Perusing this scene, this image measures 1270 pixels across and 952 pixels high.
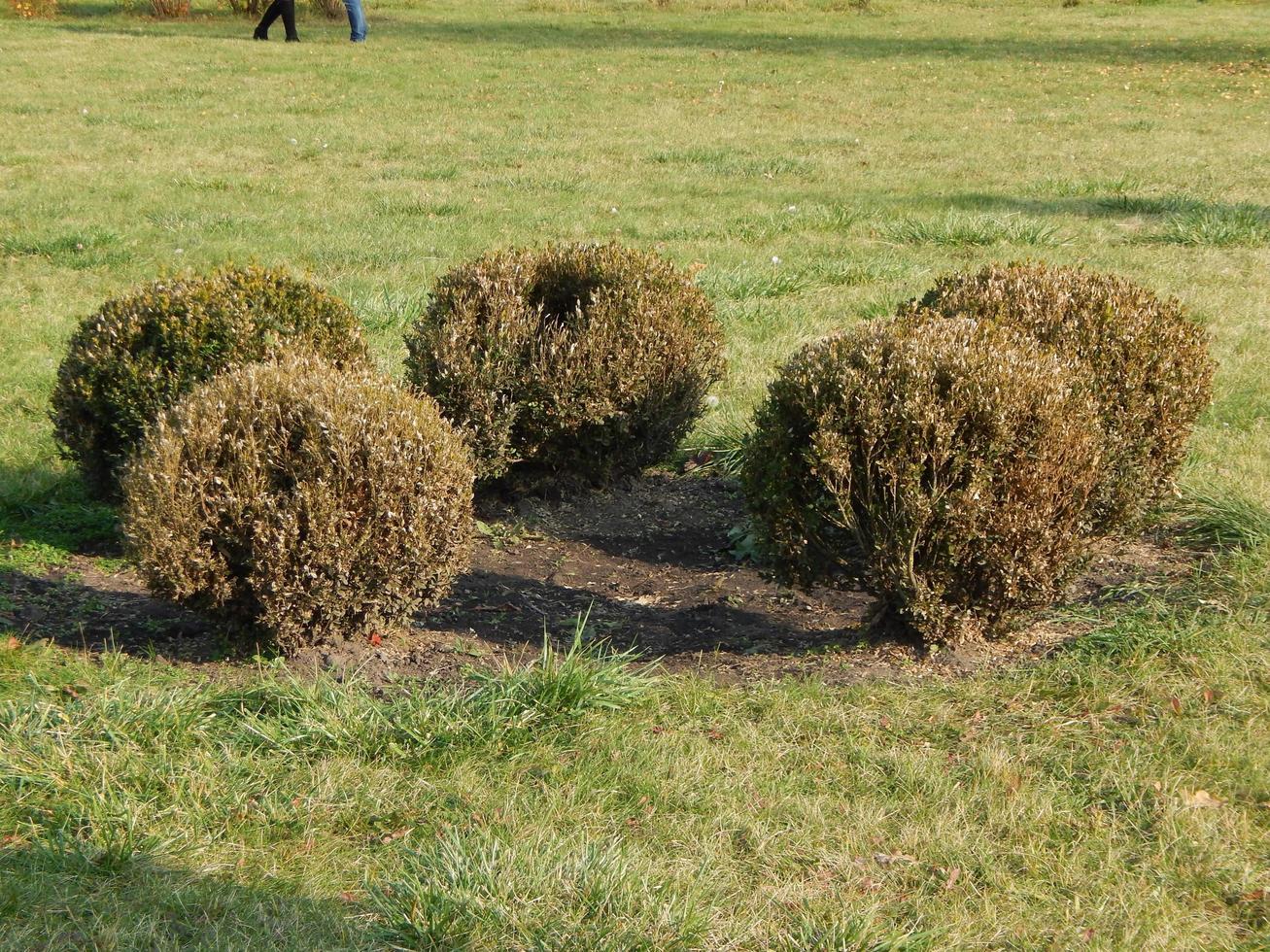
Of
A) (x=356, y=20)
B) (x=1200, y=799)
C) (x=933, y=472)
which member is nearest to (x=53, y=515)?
(x=933, y=472)

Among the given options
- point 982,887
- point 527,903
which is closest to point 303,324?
point 527,903

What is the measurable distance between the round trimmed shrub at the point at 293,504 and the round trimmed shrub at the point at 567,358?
999mm

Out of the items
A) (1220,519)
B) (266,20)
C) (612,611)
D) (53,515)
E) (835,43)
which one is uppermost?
(266,20)

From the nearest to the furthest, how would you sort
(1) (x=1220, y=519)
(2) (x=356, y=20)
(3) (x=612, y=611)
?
(3) (x=612, y=611) → (1) (x=1220, y=519) → (2) (x=356, y=20)

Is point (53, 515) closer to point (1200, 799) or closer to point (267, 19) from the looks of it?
point (1200, 799)

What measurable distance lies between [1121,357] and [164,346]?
3.72 meters

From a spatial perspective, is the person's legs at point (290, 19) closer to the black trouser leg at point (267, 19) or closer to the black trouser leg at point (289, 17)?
the black trouser leg at point (289, 17)

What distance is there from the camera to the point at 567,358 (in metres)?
5.21

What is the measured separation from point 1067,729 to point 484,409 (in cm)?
262

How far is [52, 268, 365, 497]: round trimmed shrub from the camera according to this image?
5008mm

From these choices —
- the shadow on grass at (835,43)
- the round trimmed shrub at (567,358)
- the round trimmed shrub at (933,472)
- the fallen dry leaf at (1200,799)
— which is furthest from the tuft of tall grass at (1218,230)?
the shadow on grass at (835,43)

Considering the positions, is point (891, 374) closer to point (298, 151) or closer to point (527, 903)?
point (527, 903)

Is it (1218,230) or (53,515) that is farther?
(1218,230)

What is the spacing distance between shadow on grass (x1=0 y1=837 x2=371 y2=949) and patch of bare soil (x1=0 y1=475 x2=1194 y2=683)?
1134mm
